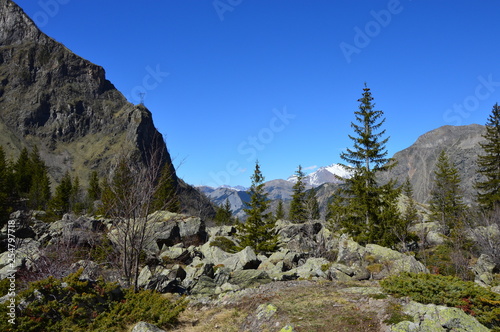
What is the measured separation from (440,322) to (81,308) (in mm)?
11652

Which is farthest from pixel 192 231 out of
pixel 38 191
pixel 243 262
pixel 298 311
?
pixel 38 191

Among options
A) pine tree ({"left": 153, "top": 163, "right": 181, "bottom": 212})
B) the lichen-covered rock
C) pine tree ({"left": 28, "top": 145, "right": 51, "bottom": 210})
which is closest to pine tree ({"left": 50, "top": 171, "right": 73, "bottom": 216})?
pine tree ({"left": 28, "top": 145, "right": 51, "bottom": 210})

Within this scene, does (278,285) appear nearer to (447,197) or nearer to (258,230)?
(258,230)

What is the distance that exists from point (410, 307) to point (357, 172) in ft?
68.4

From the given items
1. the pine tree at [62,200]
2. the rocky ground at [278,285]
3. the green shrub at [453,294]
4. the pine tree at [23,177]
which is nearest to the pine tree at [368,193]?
the rocky ground at [278,285]

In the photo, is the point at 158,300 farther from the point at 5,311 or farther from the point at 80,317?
the point at 5,311

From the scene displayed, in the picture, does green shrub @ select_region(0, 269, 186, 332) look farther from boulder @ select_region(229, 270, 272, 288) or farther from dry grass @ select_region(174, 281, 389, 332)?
boulder @ select_region(229, 270, 272, 288)

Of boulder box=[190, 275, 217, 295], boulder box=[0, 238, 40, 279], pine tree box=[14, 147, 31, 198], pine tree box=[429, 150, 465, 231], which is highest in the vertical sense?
pine tree box=[14, 147, 31, 198]

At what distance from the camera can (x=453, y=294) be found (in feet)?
33.0

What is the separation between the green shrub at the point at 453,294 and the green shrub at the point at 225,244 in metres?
23.3

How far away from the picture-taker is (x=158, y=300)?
12.1 m

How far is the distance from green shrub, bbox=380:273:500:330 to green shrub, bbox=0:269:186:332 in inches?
342

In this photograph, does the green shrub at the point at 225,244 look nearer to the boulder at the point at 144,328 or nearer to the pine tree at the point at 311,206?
the pine tree at the point at 311,206

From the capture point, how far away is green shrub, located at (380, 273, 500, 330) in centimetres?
877
